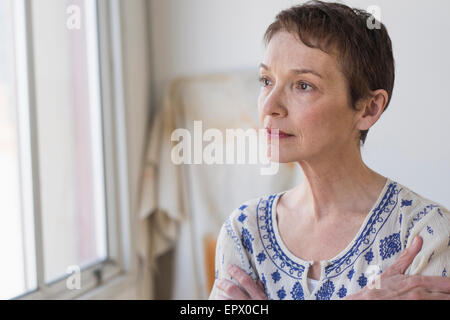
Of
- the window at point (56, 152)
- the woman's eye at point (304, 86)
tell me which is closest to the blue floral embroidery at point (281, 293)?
the woman's eye at point (304, 86)

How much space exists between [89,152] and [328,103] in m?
0.97

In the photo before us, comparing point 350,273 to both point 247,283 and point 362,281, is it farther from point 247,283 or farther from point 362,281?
point 247,283

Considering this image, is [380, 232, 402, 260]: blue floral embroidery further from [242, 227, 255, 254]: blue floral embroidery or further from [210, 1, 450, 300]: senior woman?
[242, 227, 255, 254]: blue floral embroidery

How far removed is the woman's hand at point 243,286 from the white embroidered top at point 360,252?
1 centimetres

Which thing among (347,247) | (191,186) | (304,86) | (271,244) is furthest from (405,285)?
(191,186)

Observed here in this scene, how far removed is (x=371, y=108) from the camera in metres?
0.77

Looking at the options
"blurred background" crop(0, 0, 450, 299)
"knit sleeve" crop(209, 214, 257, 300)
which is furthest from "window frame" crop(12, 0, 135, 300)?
"knit sleeve" crop(209, 214, 257, 300)


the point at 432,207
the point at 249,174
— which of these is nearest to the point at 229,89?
the point at 249,174

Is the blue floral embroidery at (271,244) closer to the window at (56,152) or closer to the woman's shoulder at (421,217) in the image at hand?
the woman's shoulder at (421,217)

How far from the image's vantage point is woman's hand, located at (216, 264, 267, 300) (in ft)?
2.57

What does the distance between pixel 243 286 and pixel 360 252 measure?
193 mm

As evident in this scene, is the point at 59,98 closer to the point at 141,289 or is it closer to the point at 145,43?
the point at 145,43

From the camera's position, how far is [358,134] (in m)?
0.81

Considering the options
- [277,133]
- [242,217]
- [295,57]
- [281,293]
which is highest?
[295,57]
